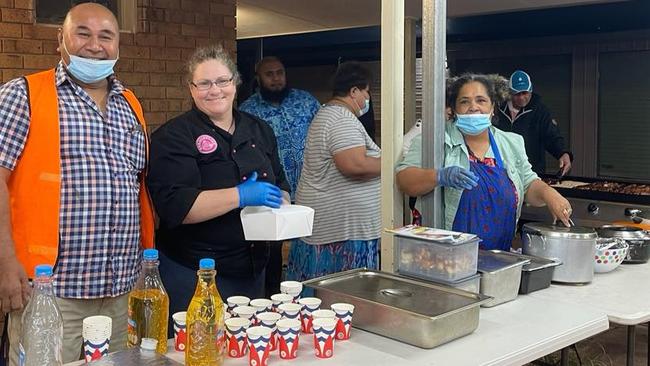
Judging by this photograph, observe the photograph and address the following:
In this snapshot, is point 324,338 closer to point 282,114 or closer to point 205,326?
point 205,326

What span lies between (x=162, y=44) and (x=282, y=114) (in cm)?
96

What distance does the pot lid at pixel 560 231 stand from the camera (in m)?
2.38

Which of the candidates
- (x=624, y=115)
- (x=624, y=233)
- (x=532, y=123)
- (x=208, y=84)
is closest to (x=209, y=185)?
(x=208, y=84)

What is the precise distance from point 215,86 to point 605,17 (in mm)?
4176

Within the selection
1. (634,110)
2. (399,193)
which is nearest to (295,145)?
(399,193)

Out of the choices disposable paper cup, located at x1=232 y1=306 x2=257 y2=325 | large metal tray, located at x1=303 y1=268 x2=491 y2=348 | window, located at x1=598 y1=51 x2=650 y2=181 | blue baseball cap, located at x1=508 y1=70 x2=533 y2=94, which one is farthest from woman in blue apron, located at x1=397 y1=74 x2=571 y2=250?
window, located at x1=598 y1=51 x2=650 y2=181

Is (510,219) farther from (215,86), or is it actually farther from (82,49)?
(82,49)

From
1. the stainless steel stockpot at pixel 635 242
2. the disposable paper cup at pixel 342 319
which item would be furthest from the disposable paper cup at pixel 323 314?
the stainless steel stockpot at pixel 635 242

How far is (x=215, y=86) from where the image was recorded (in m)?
2.27

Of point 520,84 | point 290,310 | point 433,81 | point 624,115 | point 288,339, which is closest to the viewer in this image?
point 288,339

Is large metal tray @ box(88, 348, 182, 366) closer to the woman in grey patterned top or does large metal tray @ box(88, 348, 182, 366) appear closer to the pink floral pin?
the pink floral pin

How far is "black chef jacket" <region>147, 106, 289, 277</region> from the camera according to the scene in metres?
2.19

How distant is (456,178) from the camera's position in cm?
233

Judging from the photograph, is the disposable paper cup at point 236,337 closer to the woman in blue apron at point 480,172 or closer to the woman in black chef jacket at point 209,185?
the woman in black chef jacket at point 209,185
